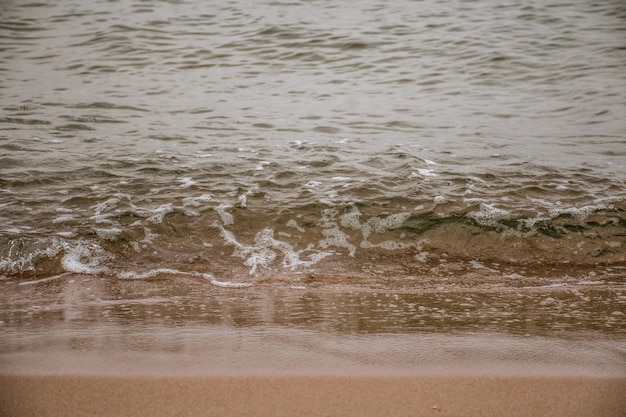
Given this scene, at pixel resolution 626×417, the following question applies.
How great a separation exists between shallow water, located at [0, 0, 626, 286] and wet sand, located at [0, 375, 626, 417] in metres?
1.44

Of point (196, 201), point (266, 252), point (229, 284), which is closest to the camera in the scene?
point (229, 284)

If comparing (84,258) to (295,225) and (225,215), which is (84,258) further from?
(295,225)

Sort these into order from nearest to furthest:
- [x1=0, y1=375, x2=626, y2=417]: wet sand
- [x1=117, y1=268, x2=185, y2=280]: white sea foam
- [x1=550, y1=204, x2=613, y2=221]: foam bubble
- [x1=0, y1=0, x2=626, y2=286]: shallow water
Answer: [x1=0, y1=375, x2=626, y2=417]: wet sand, [x1=117, y1=268, x2=185, y2=280]: white sea foam, [x1=0, y1=0, x2=626, y2=286]: shallow water, [x1=550, y1=204, x2=613, y2=221]: foam bubble

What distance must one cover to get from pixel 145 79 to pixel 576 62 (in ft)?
21.3

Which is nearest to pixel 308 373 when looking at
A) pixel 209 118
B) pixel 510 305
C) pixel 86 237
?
pixel 510 305

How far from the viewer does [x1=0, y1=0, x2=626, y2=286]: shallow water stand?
13.2 ft

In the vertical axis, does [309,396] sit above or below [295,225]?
above

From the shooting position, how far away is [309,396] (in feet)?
7.03

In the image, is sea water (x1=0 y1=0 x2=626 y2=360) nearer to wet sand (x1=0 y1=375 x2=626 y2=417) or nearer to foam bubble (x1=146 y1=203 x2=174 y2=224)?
foam bubble (x1=146 y1=203 x2=174 y2=224)

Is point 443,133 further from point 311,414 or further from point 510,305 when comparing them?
point 311,414

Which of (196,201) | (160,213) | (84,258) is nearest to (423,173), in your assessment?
(196,201)

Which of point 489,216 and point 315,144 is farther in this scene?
point 315,144

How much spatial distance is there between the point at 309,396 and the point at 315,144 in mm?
4242

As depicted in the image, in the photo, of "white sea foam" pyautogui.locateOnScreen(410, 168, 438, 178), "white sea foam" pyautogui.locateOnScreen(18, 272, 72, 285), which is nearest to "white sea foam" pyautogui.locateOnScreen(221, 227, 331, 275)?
"white sea foam" pyautogui.locateOnScreen(18, 272, 72, 285)
